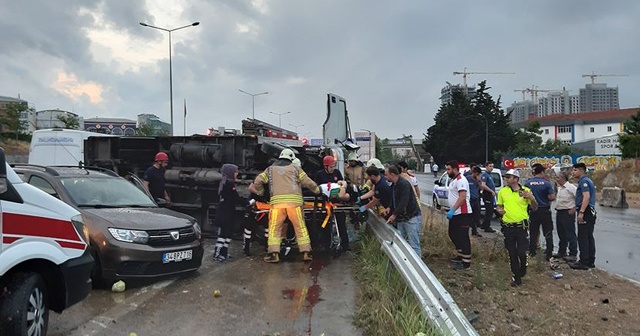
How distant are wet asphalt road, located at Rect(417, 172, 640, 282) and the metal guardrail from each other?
432cm

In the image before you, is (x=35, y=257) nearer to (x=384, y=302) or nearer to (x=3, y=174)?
(x=3, y=174)

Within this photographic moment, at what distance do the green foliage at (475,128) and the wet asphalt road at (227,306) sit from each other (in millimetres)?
46370

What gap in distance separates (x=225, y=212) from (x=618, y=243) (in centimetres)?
866

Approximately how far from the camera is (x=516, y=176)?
7523mm

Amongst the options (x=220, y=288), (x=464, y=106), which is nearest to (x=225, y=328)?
(x=220, y=288)

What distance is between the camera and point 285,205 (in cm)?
774

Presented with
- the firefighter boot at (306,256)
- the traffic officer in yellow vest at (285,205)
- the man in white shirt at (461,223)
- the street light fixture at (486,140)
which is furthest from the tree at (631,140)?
the traffic officer in yellow vest at (285,205)

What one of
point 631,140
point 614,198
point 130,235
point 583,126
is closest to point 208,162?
point 130,235

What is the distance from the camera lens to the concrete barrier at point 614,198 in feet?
69.4

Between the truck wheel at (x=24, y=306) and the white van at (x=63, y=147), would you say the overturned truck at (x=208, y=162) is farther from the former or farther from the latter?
the truck wheel at (x=24, y=306)

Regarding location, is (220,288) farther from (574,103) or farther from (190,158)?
(574,103)

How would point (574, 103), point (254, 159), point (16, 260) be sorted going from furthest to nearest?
point (574, 103), point (254, 159), point (16, 260)

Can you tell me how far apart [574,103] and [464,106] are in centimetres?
9971

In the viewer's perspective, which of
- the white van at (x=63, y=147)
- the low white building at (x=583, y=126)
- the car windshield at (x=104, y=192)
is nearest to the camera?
the car windshield at (x=104, y=192)
